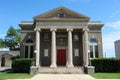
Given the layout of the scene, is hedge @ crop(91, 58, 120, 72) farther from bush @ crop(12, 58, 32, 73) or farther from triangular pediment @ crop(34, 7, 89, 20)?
bush @ crop(12, 58, 32, 73)

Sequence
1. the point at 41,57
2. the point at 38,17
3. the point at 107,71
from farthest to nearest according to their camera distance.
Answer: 1. the point at 41,57
2. the point at 38,17
3. the point at 107,71

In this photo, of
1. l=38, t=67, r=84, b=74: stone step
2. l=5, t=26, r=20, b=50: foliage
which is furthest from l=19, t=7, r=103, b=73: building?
l=5, t=26, r=20, b=50: foliage

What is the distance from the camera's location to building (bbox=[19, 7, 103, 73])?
25797mm

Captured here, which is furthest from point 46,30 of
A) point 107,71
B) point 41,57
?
point 107,71

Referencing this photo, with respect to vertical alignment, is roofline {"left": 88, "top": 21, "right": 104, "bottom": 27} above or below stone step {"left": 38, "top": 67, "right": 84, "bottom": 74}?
above

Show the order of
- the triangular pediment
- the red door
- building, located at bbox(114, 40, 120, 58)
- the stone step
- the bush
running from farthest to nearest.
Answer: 1. building, located at bbox(114, 40, 120, 58)
2. the red door
3. the triangular pediment
4. the bush
5. the stone step

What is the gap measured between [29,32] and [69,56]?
8.63m

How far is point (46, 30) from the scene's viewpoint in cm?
2786

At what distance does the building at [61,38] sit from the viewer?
1016 inches

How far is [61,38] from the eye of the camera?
28.4 metres

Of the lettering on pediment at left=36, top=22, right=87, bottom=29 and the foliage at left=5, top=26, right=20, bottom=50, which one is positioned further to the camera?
the foliage at left=5, top=26, right=20, bottom=50

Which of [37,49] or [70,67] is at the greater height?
[37,49]

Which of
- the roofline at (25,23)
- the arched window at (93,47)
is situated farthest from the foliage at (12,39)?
the arched window at (93,47)

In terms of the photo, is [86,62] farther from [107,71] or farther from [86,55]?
[107,71]
